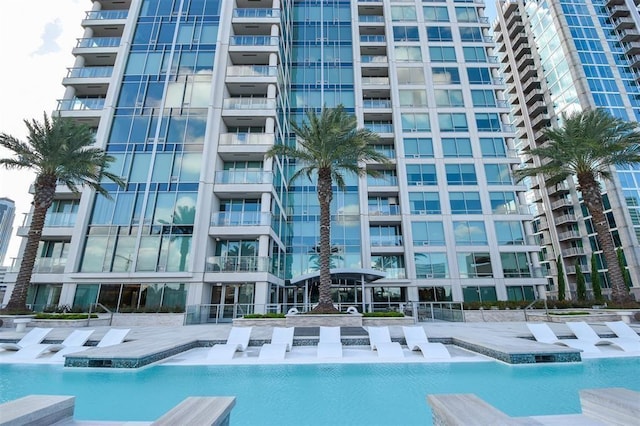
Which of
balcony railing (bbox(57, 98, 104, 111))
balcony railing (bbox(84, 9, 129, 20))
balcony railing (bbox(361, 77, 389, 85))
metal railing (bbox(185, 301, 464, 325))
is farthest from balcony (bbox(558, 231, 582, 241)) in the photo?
balcony railing (bbox(84, 9, 129, 20))

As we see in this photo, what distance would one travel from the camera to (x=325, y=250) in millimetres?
17312

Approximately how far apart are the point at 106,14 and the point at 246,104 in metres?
15.1

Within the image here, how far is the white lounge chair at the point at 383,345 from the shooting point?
32.3 ft

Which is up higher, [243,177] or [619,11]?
[619,11]

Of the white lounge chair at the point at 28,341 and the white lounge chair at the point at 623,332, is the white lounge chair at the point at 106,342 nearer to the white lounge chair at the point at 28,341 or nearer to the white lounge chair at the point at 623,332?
the white lounge chair at the point at 28,341

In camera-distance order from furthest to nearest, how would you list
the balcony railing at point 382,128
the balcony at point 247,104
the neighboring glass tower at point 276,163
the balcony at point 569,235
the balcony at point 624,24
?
the balcony at point 624,24
the balcony at point 569,235
the balcony railing at point 382,128
the balcony at point 247,104
the neighboring glass tower at point 276,163

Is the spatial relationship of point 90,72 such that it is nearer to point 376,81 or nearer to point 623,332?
point 376,81

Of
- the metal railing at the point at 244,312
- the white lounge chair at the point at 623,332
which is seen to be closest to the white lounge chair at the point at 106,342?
the metal railing at the point at 244,312

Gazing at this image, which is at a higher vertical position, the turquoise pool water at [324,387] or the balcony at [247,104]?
the balcony at [247,104]

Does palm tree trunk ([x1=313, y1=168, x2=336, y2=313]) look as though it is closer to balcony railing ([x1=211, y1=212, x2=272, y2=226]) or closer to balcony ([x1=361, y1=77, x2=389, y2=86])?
balcony railing ([x1=211, y1=212, x2=272, y2=226])

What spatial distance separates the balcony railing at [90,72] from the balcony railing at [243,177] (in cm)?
1301

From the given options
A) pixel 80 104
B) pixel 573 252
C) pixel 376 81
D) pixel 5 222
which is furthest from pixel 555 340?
pixel 573 252

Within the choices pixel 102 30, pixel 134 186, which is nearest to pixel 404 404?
pixel 134 186

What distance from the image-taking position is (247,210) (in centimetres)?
2392
